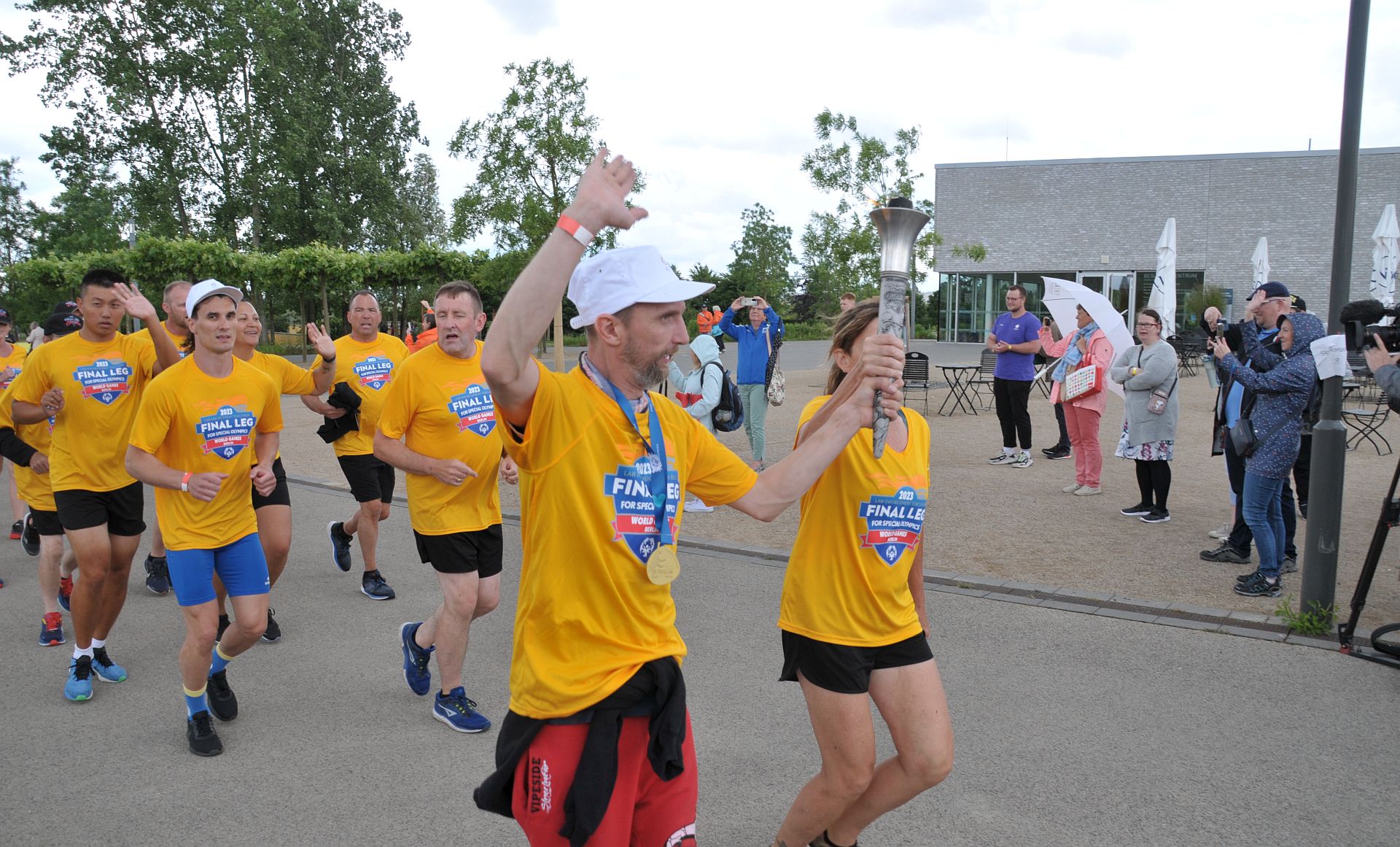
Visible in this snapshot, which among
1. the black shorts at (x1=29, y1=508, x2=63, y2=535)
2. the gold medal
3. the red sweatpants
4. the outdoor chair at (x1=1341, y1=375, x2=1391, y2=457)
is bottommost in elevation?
the outdoor chair at (x1=1341, y1=375, x2=1391, y2=457)

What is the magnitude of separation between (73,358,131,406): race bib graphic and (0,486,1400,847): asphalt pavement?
1.56 meters

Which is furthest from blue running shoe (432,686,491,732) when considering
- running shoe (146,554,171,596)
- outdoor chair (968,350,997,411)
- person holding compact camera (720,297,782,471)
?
outdoor chair (968,350,997,411)

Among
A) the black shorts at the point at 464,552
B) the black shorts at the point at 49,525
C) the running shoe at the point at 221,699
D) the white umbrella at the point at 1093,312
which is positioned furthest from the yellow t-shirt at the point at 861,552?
the white umbrella at the point at 1093,312

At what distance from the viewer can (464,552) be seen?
4.54 metres

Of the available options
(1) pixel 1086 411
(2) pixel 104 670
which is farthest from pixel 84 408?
(1) pixel 1086 411

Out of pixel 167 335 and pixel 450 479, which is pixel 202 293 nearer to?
pixel 167 335

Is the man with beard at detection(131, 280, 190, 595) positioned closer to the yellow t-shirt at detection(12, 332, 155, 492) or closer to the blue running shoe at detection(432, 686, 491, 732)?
the yellow t-shirt at detection(12, 332, 155, 492)

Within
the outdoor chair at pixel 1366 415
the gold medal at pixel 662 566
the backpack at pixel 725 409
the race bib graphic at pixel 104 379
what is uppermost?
the race bib graphic at pixel 104 379

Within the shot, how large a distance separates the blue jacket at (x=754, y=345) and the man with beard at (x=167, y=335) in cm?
588

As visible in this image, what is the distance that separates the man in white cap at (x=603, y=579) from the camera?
7.20ft

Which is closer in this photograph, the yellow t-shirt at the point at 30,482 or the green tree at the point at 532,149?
the yellow t-shirt at the point at 30,482

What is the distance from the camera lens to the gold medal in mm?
2258

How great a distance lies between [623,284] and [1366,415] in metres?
13.7

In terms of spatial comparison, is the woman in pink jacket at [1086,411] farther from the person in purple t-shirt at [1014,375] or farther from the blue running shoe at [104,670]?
the blue running shoe at [104,670]
